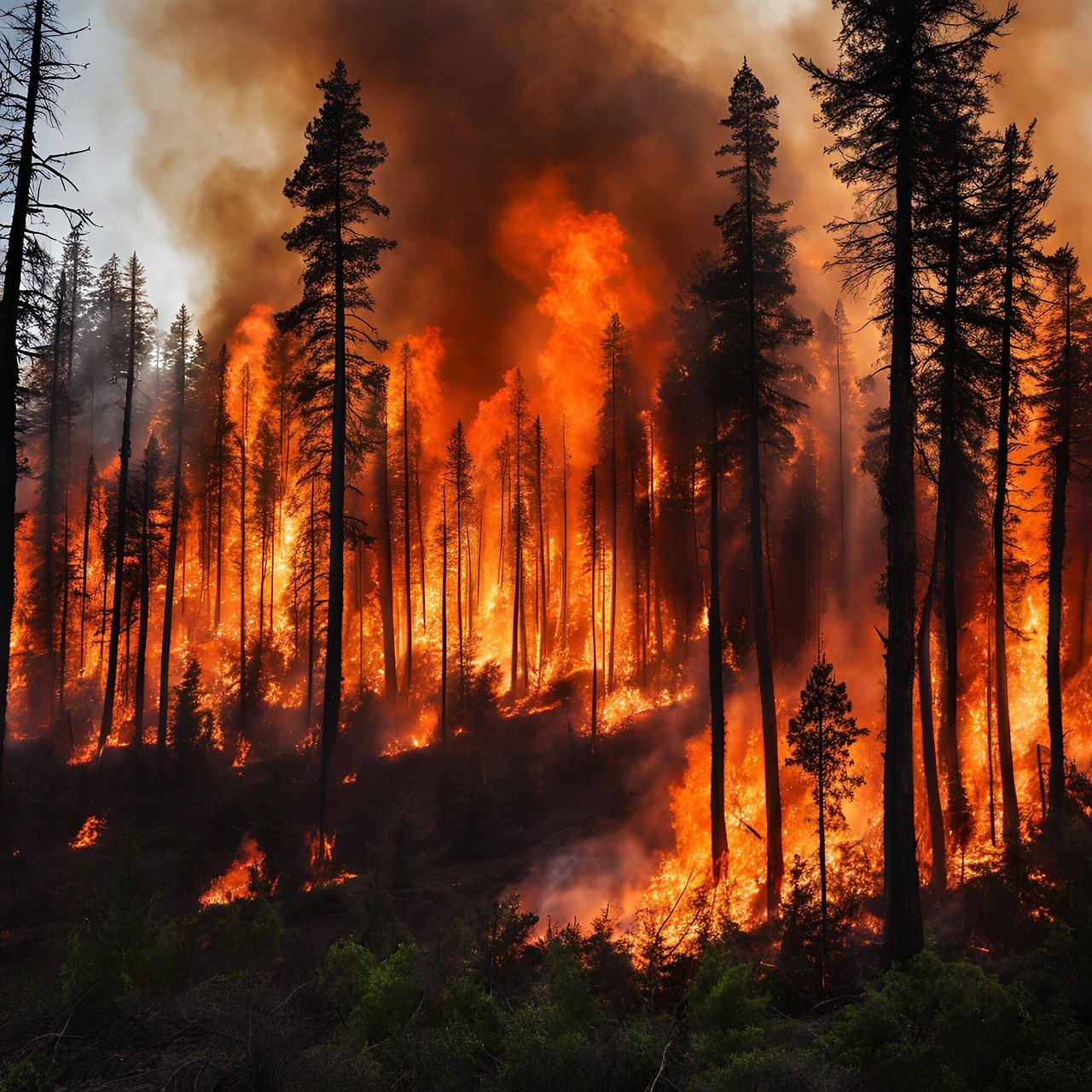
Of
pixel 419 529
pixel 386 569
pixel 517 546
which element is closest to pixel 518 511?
pixel 517 546

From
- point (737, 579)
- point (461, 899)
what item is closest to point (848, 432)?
point (737, 579)

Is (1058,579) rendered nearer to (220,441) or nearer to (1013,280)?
(1013,280)

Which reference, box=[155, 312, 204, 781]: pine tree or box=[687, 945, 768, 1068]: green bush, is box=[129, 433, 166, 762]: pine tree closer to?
box=[155, 312, 204, 781]: pine tree

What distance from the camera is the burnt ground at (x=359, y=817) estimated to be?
1961 centimetres

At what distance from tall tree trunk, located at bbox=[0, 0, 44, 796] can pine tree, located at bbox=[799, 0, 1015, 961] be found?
44.4 feet

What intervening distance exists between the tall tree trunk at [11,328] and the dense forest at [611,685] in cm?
8

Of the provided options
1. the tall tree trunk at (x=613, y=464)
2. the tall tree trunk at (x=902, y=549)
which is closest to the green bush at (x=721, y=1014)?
the tall tree trunk at (x=902, y=549)

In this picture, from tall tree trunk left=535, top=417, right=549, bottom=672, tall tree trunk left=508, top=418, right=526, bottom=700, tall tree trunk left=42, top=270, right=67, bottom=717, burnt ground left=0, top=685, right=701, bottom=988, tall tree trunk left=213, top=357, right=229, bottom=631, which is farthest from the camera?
tall tree trunk left=535, top=417, right=549, bottom=672

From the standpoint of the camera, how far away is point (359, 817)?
2781 centimetres

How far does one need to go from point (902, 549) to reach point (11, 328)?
1588cm

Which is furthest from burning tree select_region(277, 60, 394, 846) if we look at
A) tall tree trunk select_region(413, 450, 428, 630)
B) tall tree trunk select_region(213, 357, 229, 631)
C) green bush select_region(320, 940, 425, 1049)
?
tall tree trunk select_region(213, 357, 229, 631)

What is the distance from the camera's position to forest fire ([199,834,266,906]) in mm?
20191

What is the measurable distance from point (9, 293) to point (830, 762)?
59.4 feet

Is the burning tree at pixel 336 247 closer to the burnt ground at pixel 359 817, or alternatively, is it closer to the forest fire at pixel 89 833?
the burnt ground at pixel 359 817
